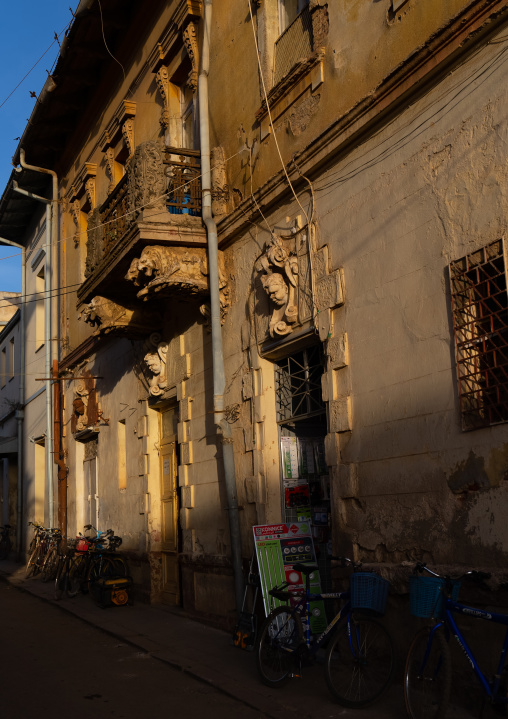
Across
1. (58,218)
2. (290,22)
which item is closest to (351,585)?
(290,22)

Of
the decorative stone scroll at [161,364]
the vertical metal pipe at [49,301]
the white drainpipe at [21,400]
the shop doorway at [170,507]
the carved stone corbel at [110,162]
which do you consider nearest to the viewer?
the decorative stone scroll at [161,364]

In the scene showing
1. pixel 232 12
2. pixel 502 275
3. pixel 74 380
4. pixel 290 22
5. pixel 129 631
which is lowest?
pixel 129 631

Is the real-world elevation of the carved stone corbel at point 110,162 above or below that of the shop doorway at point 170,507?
above

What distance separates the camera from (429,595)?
17.4 feet

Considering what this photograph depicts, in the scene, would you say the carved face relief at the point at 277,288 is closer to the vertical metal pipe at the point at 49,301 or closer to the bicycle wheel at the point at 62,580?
the bicycle wheel at the point at 62,580

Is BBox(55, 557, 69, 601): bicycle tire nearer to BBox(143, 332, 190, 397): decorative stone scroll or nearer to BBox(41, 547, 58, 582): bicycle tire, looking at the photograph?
BBox(41, 547, 58, 582): bicycle tire

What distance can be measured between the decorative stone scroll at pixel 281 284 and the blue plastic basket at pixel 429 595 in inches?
139

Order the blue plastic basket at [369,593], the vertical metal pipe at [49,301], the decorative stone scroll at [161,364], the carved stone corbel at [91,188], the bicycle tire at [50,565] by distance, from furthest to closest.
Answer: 1. the vertical metal pipe at [49,301]
2. the carved stone corbel at [91,188]
3. the bicycle tire at [50,565]
4. the decorative stone scroll at [161,364]
5. the blue plastic basket at [369,593]

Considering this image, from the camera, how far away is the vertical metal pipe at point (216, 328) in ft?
30.1

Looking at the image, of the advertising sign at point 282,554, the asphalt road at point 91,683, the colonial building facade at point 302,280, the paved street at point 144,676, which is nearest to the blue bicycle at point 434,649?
the paved street at point 144,676

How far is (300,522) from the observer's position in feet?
26.7

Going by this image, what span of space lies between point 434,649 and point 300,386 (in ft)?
12.6

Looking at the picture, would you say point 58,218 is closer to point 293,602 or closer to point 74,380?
point 74,380

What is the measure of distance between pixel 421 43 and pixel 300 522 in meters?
4.69
